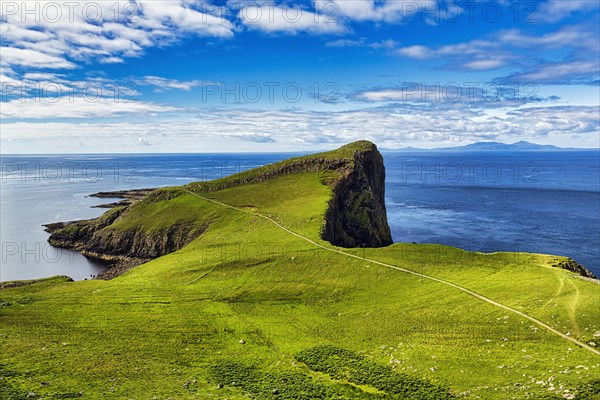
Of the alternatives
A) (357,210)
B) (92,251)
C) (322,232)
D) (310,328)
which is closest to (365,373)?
(310,328)

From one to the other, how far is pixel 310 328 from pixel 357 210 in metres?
59.0

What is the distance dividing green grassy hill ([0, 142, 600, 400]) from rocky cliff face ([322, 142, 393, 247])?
20.3 meters

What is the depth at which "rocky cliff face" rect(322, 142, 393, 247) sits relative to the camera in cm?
8550

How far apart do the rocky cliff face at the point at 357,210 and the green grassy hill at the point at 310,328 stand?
66.5ft

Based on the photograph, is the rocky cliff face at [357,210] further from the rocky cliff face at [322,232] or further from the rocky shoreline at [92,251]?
the rocky shoreline at [92,251]

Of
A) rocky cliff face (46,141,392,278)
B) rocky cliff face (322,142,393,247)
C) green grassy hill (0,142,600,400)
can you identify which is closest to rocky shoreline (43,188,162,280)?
rocky cliff face (46,141,392,278)

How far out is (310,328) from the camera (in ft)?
129

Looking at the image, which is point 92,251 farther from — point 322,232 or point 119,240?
point 322,232

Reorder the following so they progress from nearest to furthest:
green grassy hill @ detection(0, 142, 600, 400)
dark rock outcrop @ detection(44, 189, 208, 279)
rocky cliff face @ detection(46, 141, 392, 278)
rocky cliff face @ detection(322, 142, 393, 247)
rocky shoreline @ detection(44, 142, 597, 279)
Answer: green grassy hill @ detection(0, 142, 600, 400), rocky cliff face @ detection(322, 142, 393, 247), rocky shoreline @ detection(44, 142, 597, 279), dark rock outcrop @ detection(44, 189, 208, 279), rocky cliff face @ detection(46, 141, 392, 278)

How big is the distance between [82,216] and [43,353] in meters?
132

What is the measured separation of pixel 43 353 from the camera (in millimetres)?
31312

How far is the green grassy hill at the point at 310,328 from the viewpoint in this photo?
2704 centimetres

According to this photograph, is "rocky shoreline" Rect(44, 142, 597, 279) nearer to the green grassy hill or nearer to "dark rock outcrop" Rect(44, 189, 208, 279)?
"dark rock outcrop" Rect(44, 189, 208, 279)

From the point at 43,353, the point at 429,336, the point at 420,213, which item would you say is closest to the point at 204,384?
the point at 43,353
